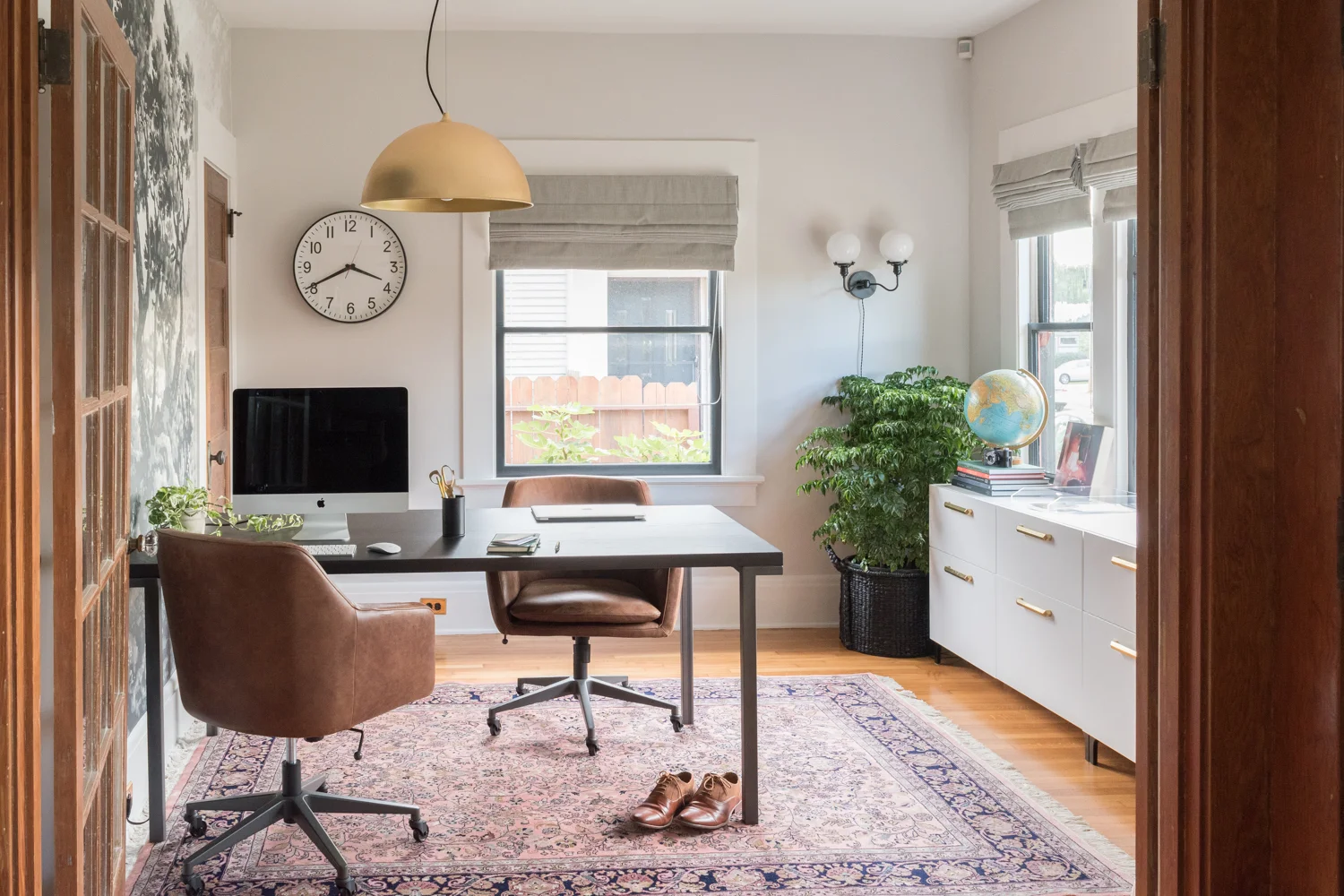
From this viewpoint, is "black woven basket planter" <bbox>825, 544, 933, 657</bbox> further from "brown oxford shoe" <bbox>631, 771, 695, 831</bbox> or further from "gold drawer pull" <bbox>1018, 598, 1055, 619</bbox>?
"brown oxford shoe" <bbox>631, 771, 695, 831</bbox>

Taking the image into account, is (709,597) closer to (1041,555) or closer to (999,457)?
(999,457)

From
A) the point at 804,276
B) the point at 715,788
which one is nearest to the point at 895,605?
the point at 804,276

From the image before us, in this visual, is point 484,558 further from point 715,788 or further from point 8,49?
point 8,49

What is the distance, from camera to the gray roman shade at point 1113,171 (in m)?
4.06

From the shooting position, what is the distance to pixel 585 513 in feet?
→ 12.5

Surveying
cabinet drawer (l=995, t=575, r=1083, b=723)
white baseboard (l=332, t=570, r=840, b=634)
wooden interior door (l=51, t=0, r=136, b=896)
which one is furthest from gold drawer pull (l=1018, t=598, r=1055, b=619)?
wooden interior door (l=51, t=0, r=136, b=896)

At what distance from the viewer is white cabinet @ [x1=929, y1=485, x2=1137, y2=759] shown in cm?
342

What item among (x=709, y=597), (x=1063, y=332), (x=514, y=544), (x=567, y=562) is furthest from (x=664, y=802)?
(x=1063, y=332)

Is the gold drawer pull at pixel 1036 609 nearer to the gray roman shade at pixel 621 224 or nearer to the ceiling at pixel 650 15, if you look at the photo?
the gray roman shade at pixel 621 224

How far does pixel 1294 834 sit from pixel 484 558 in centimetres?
200

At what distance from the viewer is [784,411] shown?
5.37 meters

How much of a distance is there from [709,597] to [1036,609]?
188 centimetres

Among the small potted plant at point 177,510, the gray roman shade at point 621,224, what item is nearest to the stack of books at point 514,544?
the small potted plant at point 177,510

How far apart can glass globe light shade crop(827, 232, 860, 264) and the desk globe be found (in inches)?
40.9
